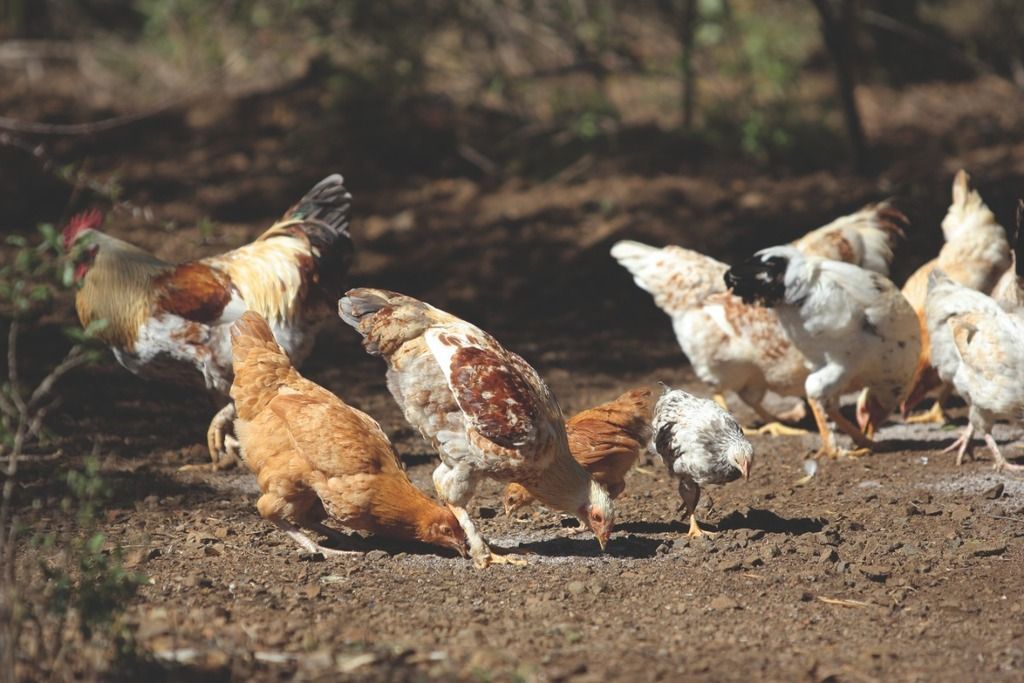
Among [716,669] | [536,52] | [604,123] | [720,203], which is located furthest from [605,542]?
[536,52]

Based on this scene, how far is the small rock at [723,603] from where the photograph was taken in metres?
5.41

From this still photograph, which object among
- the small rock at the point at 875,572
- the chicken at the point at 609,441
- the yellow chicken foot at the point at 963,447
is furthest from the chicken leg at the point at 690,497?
the yellow chicken foot at the point at 963,447

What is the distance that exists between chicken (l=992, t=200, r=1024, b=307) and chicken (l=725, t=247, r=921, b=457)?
613mm

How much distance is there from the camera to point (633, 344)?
1108cm

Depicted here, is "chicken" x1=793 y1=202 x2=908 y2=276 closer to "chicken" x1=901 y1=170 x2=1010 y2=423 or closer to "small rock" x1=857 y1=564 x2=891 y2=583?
"chicken" x1=901 y1=170 x2=1010 y2=423

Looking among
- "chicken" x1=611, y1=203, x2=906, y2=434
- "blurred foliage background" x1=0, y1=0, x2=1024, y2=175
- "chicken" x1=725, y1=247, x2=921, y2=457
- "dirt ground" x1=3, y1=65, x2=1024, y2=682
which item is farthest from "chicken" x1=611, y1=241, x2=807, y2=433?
"blurred foliage background" x1=0, y1=0, x2=1024, y2=175

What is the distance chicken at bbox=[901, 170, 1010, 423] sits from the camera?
9.09 meters

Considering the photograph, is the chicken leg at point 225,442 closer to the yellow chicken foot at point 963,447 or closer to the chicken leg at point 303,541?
the chicken leg at point 303,541

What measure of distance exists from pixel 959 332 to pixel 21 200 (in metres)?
10.5

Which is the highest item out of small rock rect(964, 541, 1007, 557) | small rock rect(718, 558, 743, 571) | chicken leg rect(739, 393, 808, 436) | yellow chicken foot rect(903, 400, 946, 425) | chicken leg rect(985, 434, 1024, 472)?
small rock rect(718, 558, 743, 571)

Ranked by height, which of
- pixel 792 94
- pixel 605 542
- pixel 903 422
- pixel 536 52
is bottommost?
pixel 903 422

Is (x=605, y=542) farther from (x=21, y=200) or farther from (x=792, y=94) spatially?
(x=792, y=94)

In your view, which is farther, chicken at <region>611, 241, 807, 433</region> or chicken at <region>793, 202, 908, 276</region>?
chicken at <region>793, 202, 908, 276</region>

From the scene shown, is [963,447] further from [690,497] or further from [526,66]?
[526,66]
